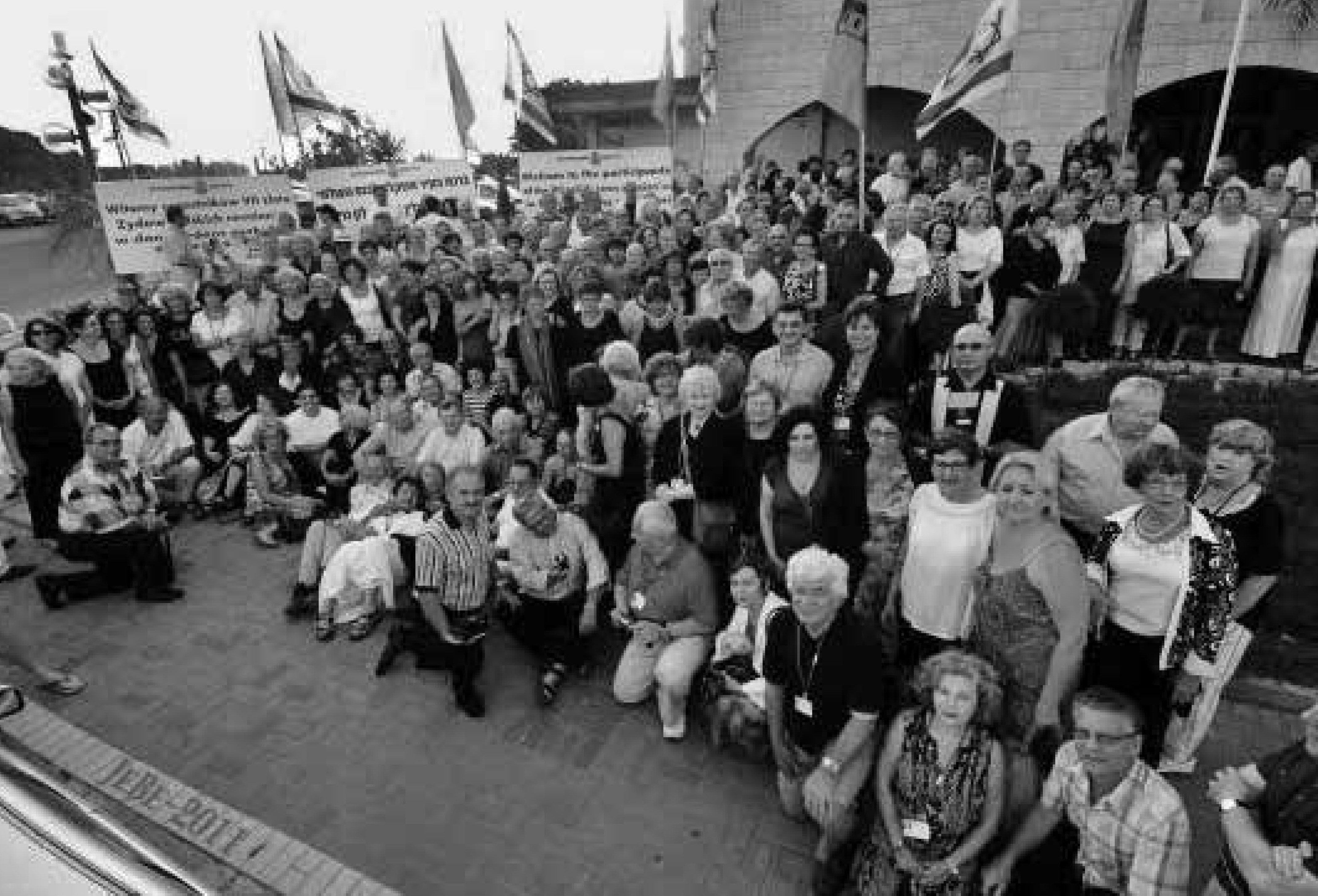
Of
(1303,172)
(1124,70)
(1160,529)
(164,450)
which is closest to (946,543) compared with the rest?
(1160,529)

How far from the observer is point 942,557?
137 inches

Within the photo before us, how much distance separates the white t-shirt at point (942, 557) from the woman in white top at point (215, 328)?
24.3ft

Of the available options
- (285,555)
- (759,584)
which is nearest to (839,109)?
(759,584)

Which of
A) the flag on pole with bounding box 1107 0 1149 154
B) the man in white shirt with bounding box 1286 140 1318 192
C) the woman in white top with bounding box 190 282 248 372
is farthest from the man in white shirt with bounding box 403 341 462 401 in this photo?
the man in white shirt with bounding box 1286 140 1318 192

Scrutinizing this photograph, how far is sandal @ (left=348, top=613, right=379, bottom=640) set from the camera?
548 cm

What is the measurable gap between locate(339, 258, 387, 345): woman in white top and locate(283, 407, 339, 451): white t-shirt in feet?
4.91

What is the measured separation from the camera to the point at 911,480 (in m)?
4.12

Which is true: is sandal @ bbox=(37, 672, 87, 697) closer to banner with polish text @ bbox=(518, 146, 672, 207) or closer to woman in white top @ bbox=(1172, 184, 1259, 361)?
banner with polish text @ bbox=(518, 146, 672, 207)

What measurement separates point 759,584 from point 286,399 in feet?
19.0

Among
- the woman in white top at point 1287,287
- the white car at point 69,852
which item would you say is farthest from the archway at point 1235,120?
the white car at point 69,852

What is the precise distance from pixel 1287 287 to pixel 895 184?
4709 millimetres

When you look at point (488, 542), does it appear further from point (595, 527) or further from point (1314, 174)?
point (1314, 174)

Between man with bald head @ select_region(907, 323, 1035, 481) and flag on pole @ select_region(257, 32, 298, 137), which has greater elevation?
flag on pole @ select_region(257, 32, 298, 137)

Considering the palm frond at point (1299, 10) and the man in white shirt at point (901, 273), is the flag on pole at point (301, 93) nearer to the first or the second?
the man in white shirt at point (901, 273)
